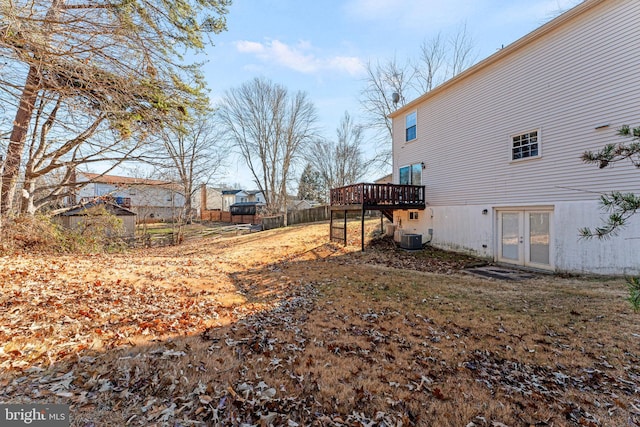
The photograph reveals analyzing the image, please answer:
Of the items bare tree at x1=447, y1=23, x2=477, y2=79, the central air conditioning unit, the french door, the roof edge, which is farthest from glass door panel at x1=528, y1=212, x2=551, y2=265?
bare tree at x1=447, y1=23, x2=477, y2=79

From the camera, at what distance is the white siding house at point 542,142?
7117mm

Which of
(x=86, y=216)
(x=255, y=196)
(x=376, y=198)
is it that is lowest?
(x=86, y=216)

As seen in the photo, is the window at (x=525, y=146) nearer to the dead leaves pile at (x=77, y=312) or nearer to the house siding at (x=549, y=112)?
the house siding at (x=549, y=112)

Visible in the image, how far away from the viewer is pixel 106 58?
15.0ft

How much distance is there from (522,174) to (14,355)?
12.1 meters

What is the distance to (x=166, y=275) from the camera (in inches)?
277

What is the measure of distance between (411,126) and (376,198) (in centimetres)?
489

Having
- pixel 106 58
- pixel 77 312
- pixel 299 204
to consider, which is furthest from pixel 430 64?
pixel 77 312

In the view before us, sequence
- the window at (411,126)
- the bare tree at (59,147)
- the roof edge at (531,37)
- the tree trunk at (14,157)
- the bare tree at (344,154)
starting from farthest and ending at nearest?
the bare tree at (344,154)
the window at (411,126)
the roof edge at (531,37)
the tree trunk at (14,157)
the bare tree at (59,147)

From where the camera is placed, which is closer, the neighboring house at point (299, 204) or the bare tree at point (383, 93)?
the bare tree at point (383, 93)

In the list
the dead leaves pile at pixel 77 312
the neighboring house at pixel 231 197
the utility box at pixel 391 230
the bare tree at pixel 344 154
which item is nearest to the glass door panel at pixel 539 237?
the utility box at pixel 391 230

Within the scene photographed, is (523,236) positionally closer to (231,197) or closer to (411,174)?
(411,174)

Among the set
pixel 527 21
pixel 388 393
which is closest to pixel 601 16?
pixel 527 21

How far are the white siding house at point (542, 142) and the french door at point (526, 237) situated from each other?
32 millimetres
